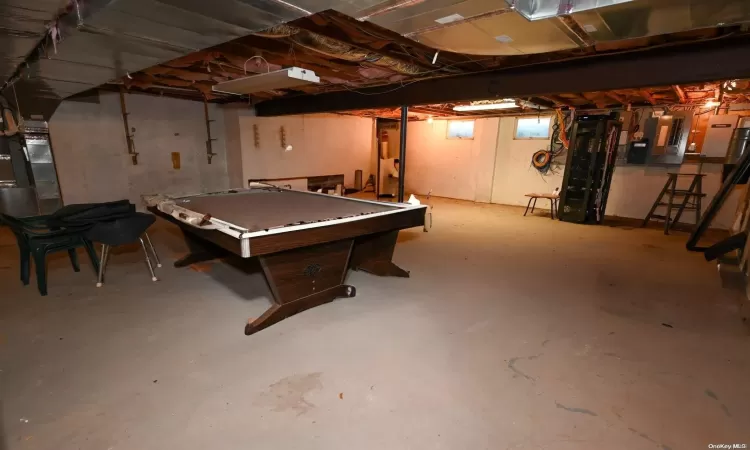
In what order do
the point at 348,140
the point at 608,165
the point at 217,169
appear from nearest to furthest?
the point at 608,165
the point at 217,169
the point at 348,140

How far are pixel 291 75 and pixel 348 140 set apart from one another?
5944 millimetres

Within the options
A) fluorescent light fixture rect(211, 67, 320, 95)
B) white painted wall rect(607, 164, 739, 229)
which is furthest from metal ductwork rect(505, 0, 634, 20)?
white painted wall rect(607, 164, 739, 229)

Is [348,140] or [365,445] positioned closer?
[365,445]

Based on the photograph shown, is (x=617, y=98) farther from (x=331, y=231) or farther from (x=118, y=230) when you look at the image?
(x=118, y=230)

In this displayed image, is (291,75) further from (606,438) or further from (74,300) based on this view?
(606,438)

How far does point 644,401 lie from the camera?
5.64ft

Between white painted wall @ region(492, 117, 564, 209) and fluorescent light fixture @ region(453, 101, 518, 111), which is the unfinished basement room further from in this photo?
white painted wall @ region(492, 117, 564, 209)

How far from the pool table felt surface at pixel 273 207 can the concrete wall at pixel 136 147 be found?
212cm

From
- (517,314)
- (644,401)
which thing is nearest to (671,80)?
(517,314)

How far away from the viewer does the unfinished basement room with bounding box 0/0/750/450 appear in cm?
154

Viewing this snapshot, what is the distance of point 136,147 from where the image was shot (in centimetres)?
558

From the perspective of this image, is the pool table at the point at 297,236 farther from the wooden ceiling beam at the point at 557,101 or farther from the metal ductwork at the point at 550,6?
the wooden ceiling beam at the point at 557,101

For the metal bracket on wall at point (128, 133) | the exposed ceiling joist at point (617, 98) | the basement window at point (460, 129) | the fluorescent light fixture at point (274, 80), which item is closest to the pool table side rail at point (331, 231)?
the fluorescent light fixture at point (274, 80)

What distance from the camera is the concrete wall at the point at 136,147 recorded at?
16.3 feet
